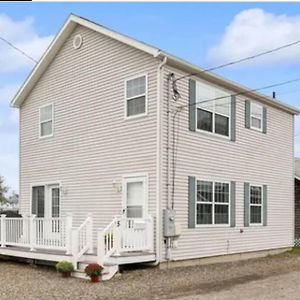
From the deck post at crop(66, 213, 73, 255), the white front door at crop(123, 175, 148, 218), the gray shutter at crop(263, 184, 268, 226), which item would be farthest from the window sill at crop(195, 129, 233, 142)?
the deck post at crop(66, 213, 73, 255)

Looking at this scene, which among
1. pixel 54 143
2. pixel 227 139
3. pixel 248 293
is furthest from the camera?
pixel 54 143

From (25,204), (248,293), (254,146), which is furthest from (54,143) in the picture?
(248,293)

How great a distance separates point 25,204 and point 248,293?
10.1 meters

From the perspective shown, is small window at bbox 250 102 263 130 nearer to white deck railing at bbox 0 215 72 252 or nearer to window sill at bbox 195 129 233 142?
window sill at bbox 195 129 233 142

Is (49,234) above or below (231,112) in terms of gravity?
below

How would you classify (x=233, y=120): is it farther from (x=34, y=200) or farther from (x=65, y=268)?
(x=34, y=200)

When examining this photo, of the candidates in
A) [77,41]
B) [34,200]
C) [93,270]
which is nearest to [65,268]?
[93,270]

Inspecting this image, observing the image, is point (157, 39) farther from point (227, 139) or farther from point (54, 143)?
point (54, 143)

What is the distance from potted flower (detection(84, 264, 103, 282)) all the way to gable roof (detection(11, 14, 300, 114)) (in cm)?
553

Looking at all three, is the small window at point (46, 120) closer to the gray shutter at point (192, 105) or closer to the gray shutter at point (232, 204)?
the gray shutter at point (192, 105)

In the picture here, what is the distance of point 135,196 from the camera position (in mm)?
13195

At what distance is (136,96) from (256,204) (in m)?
6.03

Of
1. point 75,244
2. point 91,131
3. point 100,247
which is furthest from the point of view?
point 91,131

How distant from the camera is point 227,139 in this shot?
1504cm
